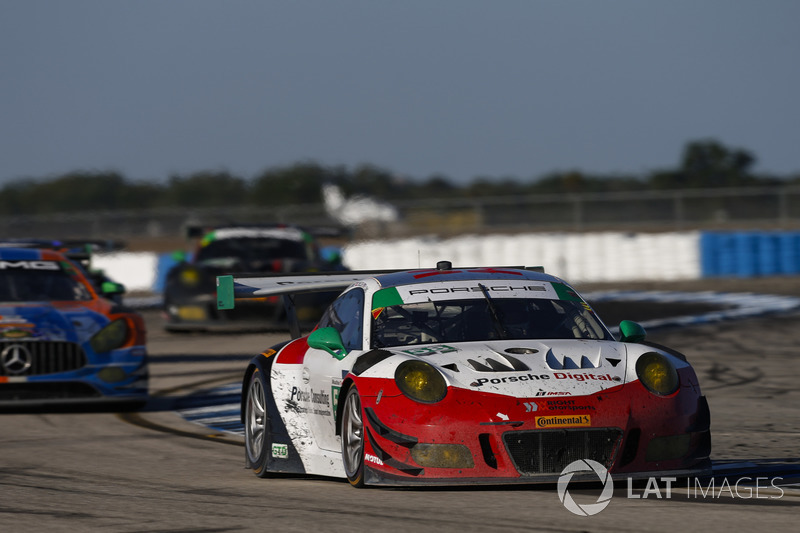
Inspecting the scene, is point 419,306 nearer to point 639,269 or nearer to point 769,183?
point 639,269

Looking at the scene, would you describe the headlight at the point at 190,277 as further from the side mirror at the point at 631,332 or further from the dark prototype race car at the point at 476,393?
the side mirror at the point at 631,332

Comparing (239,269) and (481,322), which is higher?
(481,322)

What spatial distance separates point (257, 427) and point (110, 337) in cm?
357

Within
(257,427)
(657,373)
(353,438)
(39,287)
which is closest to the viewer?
(657,373)

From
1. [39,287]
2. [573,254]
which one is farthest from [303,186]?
[39,287]

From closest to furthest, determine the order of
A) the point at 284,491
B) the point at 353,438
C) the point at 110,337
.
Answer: the point at 353,438
the point at 284,491
the point at 110,337

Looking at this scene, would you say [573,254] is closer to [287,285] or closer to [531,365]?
[287,285]

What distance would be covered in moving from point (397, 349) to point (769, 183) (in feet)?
128

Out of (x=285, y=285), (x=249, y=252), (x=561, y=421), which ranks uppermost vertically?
(x=285, y=285)

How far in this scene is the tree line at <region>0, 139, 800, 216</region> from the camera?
40.7 m

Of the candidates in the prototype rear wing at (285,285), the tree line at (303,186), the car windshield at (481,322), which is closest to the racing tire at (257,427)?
the prototype rear wing at (285,285)

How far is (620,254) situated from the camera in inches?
1121

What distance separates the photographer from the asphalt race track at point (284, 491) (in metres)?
5.59

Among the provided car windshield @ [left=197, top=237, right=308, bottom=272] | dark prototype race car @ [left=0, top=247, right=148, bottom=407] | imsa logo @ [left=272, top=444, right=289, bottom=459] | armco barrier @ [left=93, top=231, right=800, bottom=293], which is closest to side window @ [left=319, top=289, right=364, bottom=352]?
imsa logo @ [left=272, top=444, right=289, bottom=459]
